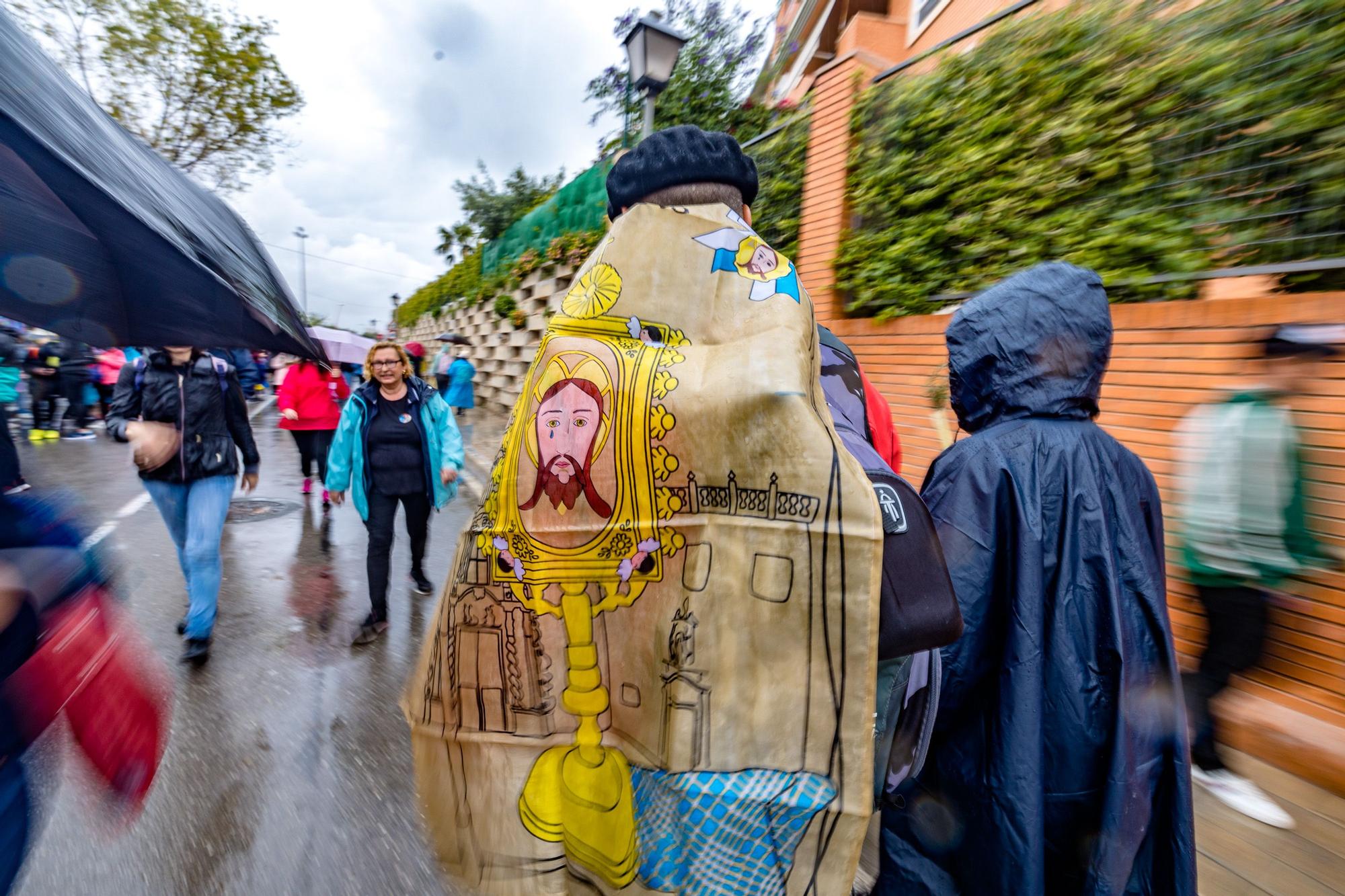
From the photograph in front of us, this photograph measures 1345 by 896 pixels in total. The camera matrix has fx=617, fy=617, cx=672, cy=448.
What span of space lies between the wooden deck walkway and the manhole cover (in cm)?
768

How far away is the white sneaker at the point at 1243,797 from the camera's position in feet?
8.27

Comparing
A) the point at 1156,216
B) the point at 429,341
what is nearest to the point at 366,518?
the point at 1156,216

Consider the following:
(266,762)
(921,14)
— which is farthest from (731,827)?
(921,14)

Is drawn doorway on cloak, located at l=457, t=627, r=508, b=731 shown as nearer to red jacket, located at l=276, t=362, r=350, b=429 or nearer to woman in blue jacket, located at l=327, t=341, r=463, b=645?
woman in blue jacket, located at l=327, t=341, r=463, b=645

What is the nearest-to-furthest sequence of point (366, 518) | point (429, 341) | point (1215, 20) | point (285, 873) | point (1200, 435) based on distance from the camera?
point (285, 873) → point (1200, 435) → point (1215, 20) → point (366, 518) → point (429, 341)

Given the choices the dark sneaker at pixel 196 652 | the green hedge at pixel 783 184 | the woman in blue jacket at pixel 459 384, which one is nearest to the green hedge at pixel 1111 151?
the green hedge at pixel 783 184

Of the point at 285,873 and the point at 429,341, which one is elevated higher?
the point at 429,341

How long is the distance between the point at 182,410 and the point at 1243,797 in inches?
219

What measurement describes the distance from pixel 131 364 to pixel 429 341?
1967cm

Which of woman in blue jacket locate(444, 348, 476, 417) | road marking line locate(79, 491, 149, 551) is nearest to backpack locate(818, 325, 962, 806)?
road marking line locate(79, 491, 149, 551)

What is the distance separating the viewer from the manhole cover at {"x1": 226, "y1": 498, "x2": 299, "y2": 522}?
21.5 feet

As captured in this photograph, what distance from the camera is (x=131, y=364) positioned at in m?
3.62

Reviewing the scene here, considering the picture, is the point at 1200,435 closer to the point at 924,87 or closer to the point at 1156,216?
the point at 1156,216

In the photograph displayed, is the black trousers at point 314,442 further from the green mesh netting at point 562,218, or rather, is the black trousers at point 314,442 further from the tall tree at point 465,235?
the tall tree at point 465,235
